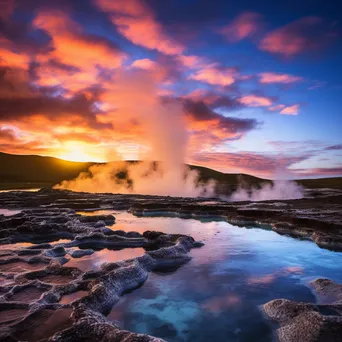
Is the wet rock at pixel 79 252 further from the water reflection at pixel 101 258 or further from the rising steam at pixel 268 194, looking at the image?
the rising steam at pixel 268 194

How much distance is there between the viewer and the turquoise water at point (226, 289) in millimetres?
6531

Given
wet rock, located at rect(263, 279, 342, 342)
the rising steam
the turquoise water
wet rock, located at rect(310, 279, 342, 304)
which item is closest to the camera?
wet rock, located at rect(263, 279, 342, 342)

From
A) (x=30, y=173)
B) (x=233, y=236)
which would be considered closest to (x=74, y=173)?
(x=30, y=173)

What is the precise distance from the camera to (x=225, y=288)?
8.77 m

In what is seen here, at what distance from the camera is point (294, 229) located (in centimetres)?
1670

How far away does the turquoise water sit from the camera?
21.4 ft

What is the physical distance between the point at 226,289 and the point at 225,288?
0.07 meters

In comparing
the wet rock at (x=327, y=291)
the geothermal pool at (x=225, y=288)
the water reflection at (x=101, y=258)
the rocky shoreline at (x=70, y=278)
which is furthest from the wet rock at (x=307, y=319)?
the water reflection at (x=101, y=258)

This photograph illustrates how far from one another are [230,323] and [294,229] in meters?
11.4

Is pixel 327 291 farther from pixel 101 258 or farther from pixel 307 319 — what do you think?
pixel 101 258

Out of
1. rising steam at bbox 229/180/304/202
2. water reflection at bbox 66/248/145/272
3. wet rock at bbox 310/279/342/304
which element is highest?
rising steam at bbox 229/180/304/202

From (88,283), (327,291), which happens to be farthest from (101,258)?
(327,291)

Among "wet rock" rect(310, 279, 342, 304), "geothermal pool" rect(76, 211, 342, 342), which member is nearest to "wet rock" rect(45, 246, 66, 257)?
"geothermal pool" rect(76, 211, 342, 342)

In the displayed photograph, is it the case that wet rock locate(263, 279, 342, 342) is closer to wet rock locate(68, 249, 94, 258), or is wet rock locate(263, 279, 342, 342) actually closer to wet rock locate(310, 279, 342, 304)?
wet rock locate(310, 279, 342, 304)
